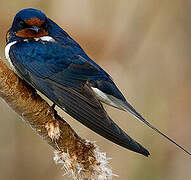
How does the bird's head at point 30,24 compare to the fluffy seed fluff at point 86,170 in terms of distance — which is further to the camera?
the bird's head at point 30,24

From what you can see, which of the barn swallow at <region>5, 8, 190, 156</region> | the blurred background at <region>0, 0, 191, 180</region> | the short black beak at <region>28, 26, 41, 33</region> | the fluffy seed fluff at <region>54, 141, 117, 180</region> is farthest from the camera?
the blurred background at <region>0, 0, 191, 180</region>

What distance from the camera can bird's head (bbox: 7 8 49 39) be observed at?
1701 mm

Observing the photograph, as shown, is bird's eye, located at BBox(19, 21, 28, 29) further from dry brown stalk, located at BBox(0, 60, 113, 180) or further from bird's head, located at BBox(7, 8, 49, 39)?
dry brown stalk, located at BBox(0, 60, 113, 180)

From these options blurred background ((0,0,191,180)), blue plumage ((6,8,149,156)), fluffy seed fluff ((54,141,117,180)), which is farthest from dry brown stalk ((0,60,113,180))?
blurred background ((0,0,191,180))

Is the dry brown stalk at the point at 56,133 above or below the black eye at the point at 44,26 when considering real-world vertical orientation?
below

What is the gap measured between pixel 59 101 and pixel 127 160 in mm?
890

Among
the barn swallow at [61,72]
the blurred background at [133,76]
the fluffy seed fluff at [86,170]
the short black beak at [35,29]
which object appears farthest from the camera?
the blurred background at [133,76]

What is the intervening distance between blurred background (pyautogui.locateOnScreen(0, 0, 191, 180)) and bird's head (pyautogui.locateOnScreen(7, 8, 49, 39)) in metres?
0.44

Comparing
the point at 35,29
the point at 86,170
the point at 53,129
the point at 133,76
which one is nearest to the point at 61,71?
the point at 35,29

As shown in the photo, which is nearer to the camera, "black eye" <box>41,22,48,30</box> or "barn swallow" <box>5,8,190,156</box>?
"barn swallow" <box>5,8,190,156</box>

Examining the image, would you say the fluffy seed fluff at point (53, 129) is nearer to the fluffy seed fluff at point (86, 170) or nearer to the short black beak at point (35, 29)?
the fluffy seed fluff at point (86, 170)

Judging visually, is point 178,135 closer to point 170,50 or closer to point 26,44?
point 170,50

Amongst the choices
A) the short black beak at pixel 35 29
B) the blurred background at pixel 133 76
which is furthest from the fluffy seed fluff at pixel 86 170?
the blurred background at pixel 133 76

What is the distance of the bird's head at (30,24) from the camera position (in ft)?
5.58
